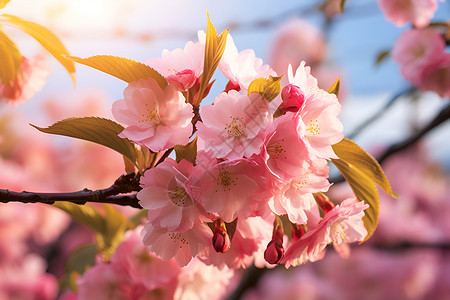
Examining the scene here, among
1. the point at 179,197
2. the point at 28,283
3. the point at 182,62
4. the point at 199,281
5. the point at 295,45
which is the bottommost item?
the point at 28,283

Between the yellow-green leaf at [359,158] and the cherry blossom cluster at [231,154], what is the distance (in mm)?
41

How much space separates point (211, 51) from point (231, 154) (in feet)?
0.37

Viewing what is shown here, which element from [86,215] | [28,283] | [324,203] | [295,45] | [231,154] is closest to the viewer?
[231,154]

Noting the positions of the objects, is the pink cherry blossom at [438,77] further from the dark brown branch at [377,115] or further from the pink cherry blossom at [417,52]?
the dark brown branch at [377,115]

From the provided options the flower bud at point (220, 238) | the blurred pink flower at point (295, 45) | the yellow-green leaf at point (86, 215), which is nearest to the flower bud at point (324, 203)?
the flower bud at point (220, 238)

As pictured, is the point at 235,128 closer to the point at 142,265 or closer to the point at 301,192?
the point at 301,192

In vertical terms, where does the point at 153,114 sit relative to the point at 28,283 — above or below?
above

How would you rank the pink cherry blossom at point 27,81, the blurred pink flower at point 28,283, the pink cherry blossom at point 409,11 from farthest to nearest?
the blurred pink flower at point 28,283, the pink cherry blossom at point 409,11, the pink cherry blossom at point 27,81

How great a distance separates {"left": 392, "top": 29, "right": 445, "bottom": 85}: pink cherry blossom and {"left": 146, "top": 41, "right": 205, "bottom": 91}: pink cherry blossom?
0.62 m

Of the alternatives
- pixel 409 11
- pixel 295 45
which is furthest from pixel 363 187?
pixel 295 45

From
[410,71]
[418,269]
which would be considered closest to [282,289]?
[418,269]

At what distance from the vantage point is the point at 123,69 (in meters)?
0.46

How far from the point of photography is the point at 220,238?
451mm

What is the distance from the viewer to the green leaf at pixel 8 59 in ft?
1.92
